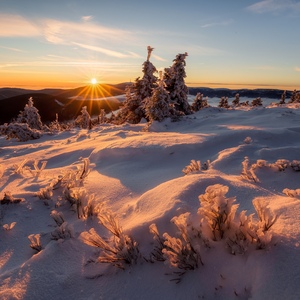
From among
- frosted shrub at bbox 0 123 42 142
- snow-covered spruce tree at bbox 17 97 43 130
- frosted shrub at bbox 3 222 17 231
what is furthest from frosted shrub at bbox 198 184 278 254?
snow-covered spruce tree at bbox 17 97 43 130

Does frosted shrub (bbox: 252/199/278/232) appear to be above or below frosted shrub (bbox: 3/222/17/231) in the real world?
above

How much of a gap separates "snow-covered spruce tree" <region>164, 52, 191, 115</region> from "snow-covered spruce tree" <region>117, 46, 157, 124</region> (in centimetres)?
173

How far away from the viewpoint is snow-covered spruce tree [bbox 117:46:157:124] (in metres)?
23.3

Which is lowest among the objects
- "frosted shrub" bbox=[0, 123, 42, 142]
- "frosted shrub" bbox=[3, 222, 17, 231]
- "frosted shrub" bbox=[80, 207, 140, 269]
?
"frosted shrub" bbox=[0, 123, 42, 142]

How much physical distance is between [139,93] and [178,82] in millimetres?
4164

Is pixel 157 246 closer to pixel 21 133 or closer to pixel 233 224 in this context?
pixel 233 224

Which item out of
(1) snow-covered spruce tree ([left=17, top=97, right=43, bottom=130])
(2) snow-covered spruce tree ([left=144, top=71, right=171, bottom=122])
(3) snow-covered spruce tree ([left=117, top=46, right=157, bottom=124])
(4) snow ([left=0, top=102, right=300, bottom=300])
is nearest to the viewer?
(4) snow ([left=0, top=102, right=300, bottom=300])

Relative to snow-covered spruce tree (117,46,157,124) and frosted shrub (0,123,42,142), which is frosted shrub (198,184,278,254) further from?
snow-covered spruce tree (117,46,157,124)

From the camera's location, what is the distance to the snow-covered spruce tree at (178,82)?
2194 cm

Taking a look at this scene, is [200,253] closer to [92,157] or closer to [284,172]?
[284,172]

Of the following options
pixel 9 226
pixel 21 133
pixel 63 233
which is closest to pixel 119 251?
pixel 63 233

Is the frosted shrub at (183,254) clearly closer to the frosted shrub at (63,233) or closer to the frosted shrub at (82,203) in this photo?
the frosted shrub at (63,233)

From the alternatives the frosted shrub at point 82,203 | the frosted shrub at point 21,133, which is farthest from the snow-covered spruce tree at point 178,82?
the frosted shrub at point 82,203

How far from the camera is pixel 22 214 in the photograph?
300 centimetres
